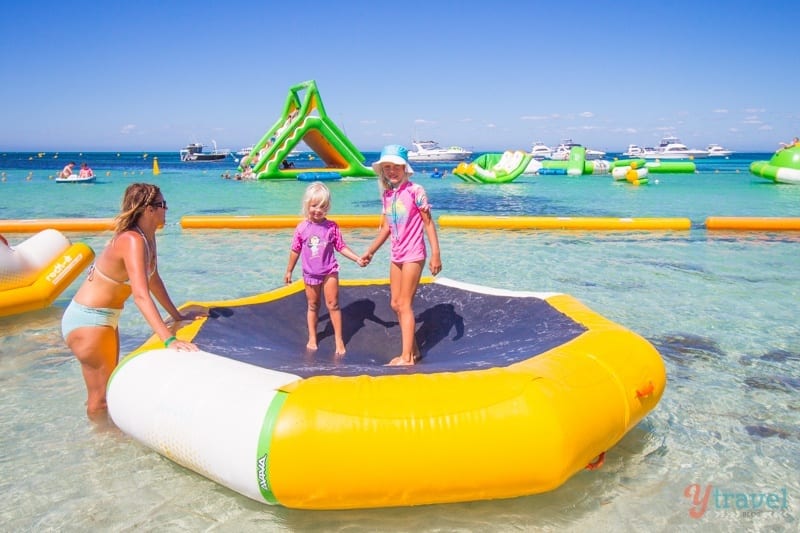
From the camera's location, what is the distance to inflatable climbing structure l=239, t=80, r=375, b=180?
20.9 meters

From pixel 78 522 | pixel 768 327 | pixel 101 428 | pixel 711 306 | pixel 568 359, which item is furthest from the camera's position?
pixel 711 306

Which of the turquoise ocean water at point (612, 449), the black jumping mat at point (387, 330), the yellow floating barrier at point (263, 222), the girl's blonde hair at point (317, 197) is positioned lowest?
the turquoise ocean water at point (612, 449)

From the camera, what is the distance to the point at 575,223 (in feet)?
31.1

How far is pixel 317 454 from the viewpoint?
1993 millimetres

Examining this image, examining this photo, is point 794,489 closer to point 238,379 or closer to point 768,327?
point 238,379

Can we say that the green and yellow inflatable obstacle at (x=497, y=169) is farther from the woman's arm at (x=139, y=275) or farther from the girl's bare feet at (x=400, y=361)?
the woman's arm at (x=139, y=275)

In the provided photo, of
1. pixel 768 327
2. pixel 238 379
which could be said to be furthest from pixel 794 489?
pixel 768 327

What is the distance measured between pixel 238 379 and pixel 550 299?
1.87m

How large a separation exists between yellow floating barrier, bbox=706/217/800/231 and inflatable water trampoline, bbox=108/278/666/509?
7702 millimetres

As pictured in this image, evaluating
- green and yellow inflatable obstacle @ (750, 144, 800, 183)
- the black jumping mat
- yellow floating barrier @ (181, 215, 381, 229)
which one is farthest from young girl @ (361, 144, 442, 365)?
green and yellow inflatable obstacle @ (750, 144, 800, 183)

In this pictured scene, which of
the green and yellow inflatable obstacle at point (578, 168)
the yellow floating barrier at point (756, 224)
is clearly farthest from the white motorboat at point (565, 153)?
the yellow floating barrier at point (756, 224)

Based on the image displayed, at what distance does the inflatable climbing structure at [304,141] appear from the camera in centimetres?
2092

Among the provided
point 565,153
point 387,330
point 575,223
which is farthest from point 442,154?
point 387,330

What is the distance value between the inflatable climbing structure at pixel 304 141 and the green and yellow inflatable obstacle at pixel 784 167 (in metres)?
14.2
